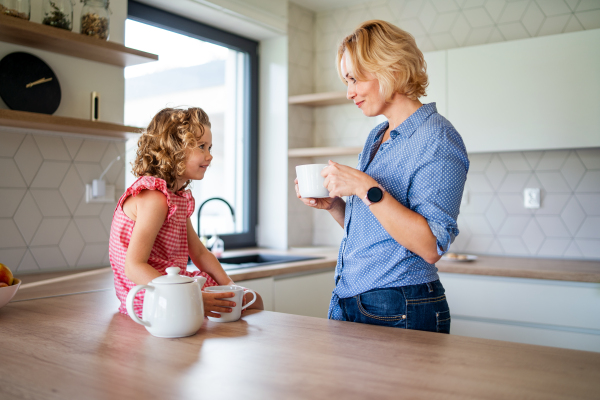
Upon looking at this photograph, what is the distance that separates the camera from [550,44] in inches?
97.0

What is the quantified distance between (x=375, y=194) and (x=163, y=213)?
50cm

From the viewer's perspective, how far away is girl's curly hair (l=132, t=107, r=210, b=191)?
1367mm

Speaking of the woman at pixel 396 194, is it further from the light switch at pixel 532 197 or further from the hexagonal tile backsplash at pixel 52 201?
the light switch at pixel 532 197

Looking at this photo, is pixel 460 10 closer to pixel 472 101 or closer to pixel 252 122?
pixel 472 101

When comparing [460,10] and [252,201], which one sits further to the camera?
[252,201]

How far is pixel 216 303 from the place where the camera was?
112 cm

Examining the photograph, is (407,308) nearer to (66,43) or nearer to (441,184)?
(441,184)

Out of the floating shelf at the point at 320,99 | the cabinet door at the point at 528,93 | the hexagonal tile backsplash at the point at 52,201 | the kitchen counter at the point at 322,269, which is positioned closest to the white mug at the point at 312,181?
the kitchen counter at the point at 322,269

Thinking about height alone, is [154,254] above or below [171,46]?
below

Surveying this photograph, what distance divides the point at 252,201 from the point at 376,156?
7.07ft

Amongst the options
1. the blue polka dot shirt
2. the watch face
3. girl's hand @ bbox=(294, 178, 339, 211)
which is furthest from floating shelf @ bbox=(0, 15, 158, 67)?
the watch face

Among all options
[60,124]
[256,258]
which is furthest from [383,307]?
[256,258]

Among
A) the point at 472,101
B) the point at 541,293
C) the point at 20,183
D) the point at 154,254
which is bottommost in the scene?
the point at 541,293

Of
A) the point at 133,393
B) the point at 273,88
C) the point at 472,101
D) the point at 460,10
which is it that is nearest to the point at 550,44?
the point at 472,101
